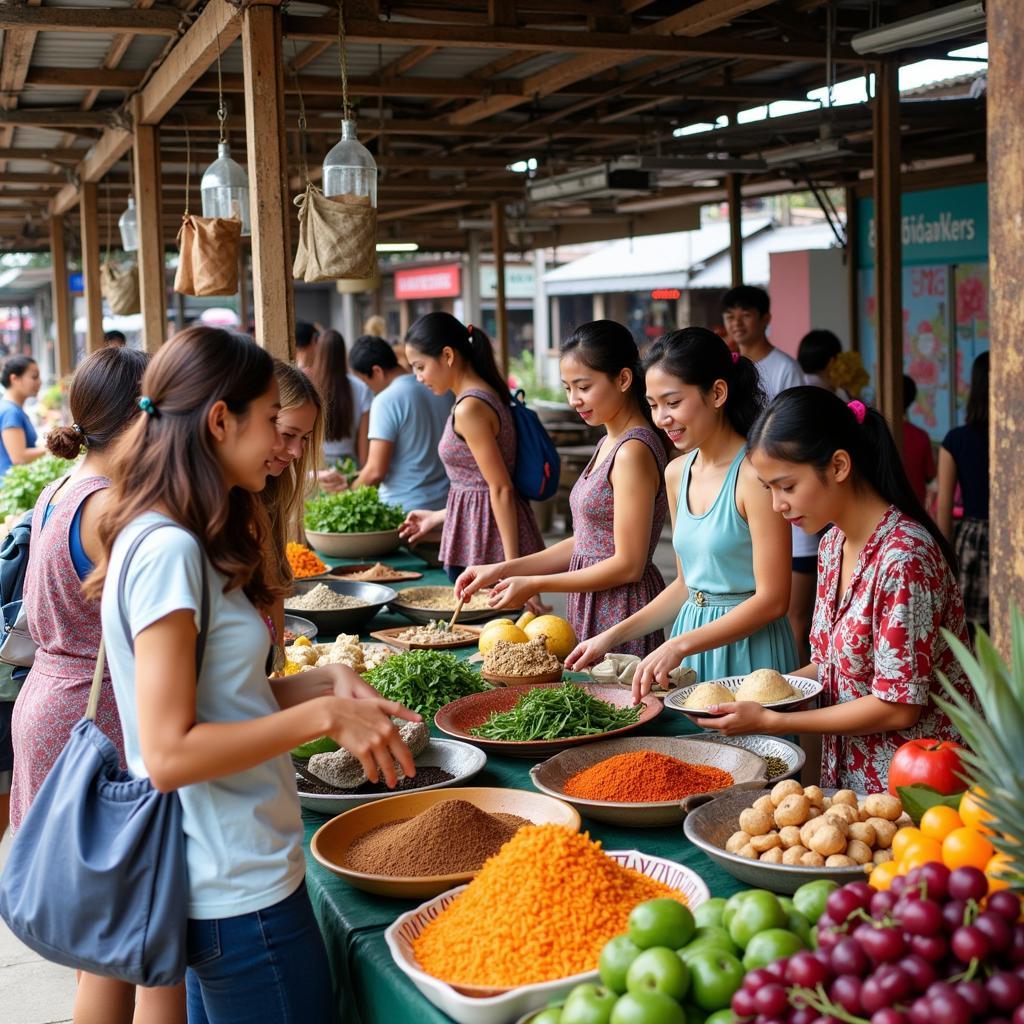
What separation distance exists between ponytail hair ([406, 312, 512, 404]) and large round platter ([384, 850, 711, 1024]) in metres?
2.94

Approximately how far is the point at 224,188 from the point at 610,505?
2.65m

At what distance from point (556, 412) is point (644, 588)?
33.7 ft

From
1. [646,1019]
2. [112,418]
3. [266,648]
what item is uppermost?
[112,418]

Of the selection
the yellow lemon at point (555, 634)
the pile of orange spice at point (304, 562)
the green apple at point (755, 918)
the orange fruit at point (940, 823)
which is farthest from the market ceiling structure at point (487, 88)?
the green apple at point (755, 918)

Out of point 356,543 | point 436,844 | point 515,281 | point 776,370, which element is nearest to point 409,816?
point 436,844

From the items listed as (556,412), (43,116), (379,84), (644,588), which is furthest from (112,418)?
(556,412)

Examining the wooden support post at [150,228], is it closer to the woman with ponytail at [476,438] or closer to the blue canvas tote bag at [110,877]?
the woman with ponytail at [476,438]

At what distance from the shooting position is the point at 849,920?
4.82ft

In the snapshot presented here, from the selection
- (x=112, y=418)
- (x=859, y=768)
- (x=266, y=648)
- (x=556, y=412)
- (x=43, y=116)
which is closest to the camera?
(x=266, y=648)

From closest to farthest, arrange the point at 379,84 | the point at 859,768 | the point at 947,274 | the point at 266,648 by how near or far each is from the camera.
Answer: the point at 266,648 → the point at 859,768 → the point at 379,84 → the point at 947,274

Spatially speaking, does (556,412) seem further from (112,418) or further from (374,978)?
(374,978)

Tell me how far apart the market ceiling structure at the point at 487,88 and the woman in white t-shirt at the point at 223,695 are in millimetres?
3498

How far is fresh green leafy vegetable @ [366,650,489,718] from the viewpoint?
3.09 m

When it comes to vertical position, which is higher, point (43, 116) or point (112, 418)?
point (43, 116)
